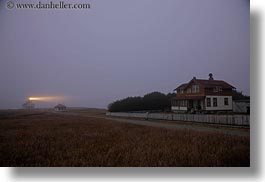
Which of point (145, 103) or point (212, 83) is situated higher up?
point (212, 83)

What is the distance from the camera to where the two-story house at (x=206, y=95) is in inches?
71.1

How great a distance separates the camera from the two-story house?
1.81 m

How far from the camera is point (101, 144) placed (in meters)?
1.82

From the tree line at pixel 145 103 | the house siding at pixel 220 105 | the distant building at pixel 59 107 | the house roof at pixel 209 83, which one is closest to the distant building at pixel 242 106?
the house siding at pixel 220 105

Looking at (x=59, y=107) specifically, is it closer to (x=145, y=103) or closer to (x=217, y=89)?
(x=145, y=103)

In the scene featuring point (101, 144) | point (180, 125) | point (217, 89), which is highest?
point (217, 89)

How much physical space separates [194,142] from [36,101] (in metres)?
1.31

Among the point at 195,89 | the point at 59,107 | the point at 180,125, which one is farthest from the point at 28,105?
the point at 195,89

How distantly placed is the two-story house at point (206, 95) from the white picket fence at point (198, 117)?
2.3 inches

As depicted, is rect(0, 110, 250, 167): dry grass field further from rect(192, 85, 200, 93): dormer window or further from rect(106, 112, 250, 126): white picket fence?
rect(192, 85, 200, 93): dormer window

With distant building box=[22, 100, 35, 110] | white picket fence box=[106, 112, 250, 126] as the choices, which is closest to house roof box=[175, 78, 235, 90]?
white picket fence box=[106, 112, 250, 126]

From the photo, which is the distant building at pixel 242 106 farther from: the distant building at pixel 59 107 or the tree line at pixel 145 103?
the distant building at pixel 59 107

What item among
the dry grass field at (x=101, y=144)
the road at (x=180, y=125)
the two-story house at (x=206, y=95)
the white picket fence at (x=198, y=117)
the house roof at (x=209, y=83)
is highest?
the house roof at (x=209, y=83)

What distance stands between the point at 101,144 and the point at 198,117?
82 centimetres
